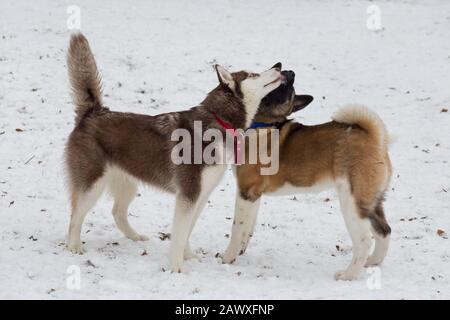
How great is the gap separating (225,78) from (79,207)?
187 centimetres

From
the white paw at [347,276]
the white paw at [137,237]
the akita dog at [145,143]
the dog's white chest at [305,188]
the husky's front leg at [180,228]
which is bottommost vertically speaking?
the white paw at [347,276]

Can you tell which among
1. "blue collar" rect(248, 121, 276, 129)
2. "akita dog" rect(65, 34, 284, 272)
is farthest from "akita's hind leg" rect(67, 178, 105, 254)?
"blue collar" rect(248, 121, 276, 129)

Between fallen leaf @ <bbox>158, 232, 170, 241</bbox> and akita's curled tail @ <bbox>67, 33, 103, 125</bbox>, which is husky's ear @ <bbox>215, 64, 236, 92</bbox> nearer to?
akita's curled tail @ <bbox>67, 33, 103, 125</bbox>

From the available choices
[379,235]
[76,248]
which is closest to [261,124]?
[379,235]

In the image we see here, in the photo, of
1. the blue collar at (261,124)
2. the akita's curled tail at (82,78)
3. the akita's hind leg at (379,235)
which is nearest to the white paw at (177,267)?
the blue collar at (261,124)

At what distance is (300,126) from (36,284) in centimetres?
291

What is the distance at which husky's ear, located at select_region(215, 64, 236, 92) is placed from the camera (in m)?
5.11

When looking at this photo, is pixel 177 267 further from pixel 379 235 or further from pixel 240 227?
pixel 379 235

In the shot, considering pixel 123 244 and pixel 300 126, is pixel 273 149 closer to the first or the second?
pixel 300 126

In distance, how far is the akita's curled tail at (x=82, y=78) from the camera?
5.57m

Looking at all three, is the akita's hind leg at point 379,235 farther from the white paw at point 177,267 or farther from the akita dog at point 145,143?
the white paw at point 177,267

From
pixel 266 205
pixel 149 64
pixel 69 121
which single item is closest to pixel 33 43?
pixel 149 64

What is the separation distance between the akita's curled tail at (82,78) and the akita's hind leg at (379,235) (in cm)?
288

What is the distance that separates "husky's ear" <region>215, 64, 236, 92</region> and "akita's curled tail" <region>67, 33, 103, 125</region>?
Answer: 1311 mm
